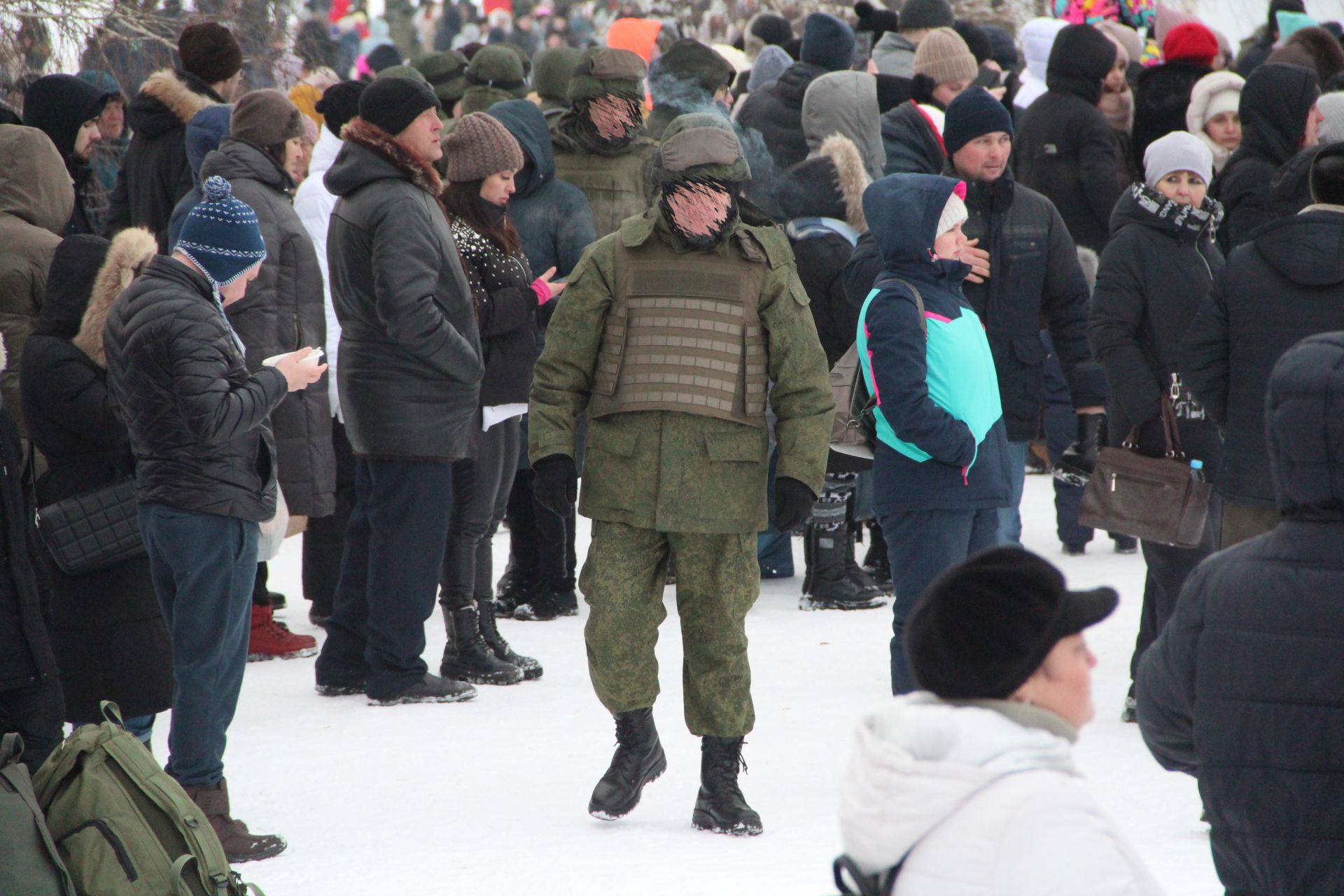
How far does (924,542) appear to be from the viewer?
15.2ft

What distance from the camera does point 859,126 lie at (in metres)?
7.46

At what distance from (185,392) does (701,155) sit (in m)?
1.41

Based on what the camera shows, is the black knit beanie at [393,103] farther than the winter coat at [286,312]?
No

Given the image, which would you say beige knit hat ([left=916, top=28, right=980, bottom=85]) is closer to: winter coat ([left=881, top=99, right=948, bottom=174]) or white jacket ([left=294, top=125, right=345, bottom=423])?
winter coat ([left=881, top=99, right=948, bottom=174])

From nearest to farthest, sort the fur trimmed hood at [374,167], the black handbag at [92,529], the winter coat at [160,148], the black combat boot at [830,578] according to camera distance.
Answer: the black handbag at [92,529] < the fur trimmed hood at [374,167] < the winter coat at [160,148] < the black combat boot at [830,578]

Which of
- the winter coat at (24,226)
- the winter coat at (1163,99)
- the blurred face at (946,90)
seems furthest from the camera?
the winter coat at (1163,99)

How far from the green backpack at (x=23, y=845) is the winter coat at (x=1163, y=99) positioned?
7463 mm

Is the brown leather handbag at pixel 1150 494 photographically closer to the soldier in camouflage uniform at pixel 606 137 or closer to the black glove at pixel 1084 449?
the black glove at pixel 1084 449

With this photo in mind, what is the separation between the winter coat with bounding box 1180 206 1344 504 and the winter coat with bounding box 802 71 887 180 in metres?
2.98

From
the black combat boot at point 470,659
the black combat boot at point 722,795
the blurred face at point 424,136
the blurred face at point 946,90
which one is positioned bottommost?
the black combat boot at point 470,659

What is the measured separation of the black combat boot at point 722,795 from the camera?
4.29 meters

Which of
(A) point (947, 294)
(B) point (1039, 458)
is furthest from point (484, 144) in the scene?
(B) point (1039, 458)

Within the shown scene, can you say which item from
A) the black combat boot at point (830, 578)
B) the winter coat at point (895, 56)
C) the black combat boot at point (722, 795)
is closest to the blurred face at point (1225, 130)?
the winter coat at point (895, 56)

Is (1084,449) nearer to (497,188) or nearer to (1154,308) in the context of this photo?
(1154,308)
